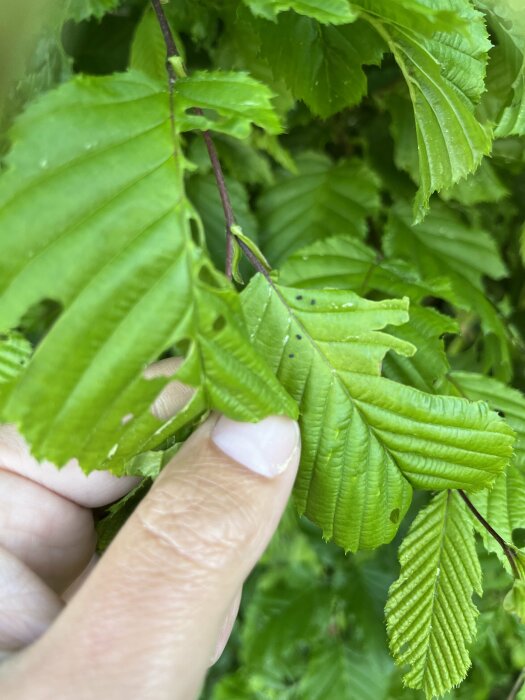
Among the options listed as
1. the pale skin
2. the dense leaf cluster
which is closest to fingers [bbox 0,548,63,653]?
the pale skin

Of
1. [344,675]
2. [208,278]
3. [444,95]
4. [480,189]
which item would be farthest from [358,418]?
[344,675]

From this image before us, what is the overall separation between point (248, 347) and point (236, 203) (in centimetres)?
55

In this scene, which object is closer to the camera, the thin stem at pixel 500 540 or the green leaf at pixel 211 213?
the thin stem at pixel 500 540

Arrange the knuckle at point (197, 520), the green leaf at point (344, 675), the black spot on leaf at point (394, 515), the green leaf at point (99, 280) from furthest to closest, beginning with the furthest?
1. the green leaf at point (344, 675)
2. the black spot on leaf at point (394, 515)
3. the knuckle at point (197, 520)
4. the green leaf at point (99, 280)

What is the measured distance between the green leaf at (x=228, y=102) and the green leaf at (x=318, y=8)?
0.06 m

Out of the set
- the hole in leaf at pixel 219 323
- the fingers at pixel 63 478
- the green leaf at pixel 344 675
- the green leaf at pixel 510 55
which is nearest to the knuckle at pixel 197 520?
the hole in leaf at pixel 219 323

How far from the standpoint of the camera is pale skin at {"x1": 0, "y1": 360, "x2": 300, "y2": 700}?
0.52 m

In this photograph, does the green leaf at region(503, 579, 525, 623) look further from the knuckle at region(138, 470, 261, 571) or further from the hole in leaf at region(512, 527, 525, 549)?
the knuckle at region(138, 470, 261, 571)

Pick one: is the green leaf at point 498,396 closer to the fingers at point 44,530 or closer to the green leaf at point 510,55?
the green leaf at point 510,55

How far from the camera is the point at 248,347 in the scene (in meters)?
0.50

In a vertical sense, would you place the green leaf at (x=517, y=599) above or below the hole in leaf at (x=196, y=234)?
below

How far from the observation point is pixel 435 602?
73 cm

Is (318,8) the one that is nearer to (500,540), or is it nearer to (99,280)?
(99,280)

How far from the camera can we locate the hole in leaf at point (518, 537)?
32.9 inches
